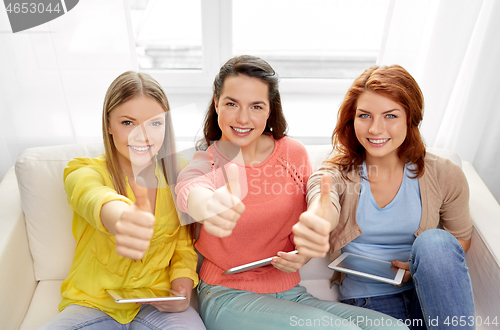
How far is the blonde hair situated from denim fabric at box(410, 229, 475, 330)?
717 mm

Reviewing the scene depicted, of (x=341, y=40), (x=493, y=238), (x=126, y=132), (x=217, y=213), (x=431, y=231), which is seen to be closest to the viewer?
(x=217, y=213)

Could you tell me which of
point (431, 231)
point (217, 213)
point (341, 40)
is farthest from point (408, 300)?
point (341, 40)

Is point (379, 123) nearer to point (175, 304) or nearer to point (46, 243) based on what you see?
point (175, 304)

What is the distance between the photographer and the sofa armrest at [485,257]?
3.87 ft

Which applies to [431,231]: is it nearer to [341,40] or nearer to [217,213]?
[217,213]

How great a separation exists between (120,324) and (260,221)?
0.48 metres

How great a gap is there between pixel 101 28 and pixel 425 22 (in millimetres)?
1205

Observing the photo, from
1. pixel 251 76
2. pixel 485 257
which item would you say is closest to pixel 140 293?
pixel 251 76

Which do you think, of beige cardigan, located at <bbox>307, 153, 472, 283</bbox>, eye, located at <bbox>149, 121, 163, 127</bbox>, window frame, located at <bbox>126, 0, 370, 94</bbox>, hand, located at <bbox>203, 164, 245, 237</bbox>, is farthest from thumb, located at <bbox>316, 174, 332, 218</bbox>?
window frame, located at <bbox>126, 0, 370, 94</bbox>

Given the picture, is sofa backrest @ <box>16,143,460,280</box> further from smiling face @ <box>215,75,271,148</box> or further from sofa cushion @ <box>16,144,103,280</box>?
smiling face @ <box>215,75,271,148</box>

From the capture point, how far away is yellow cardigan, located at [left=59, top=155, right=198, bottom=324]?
3.58ft

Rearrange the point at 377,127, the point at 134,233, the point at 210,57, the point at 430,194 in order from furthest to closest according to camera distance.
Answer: the point at 210,57, the point at 430,194, the point at 377,127, the point at 134,233

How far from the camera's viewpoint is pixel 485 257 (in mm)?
1219

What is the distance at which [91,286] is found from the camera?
43.9 inches
